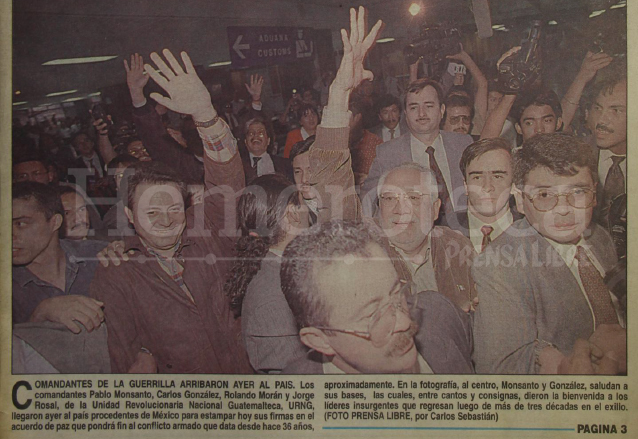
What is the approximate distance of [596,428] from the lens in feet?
8.02

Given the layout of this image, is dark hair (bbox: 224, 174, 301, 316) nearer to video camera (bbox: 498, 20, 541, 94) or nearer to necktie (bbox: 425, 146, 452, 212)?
necktie (bbox: 425, 146, 452, 212)

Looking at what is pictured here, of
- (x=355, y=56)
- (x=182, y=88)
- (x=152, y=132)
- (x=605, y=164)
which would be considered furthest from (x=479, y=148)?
(x=152, y=132)

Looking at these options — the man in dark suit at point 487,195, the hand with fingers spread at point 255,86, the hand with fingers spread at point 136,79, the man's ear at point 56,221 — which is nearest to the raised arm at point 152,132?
the hand with fingers spread at point 136,79

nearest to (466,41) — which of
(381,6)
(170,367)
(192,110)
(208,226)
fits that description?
(381,6)

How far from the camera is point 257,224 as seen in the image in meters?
2.48

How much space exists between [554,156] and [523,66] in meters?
0.42

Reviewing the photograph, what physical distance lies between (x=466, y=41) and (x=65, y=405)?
7.84ft

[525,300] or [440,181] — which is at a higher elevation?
[440,181]

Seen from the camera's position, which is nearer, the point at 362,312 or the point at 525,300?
the point at 362,312

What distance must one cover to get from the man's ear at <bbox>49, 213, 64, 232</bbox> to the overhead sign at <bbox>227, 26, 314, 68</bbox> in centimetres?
102

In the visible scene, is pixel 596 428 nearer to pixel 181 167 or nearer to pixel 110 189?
pixel 181 167

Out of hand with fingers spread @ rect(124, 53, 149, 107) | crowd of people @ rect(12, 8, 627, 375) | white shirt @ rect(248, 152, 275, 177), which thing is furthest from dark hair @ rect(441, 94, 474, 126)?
hand with fingers spread @ rect(124, 53, 149, 107)

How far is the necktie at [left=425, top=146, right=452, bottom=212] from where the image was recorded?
2.49 metres

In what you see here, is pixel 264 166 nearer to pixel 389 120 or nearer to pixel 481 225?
pixel 389 120
